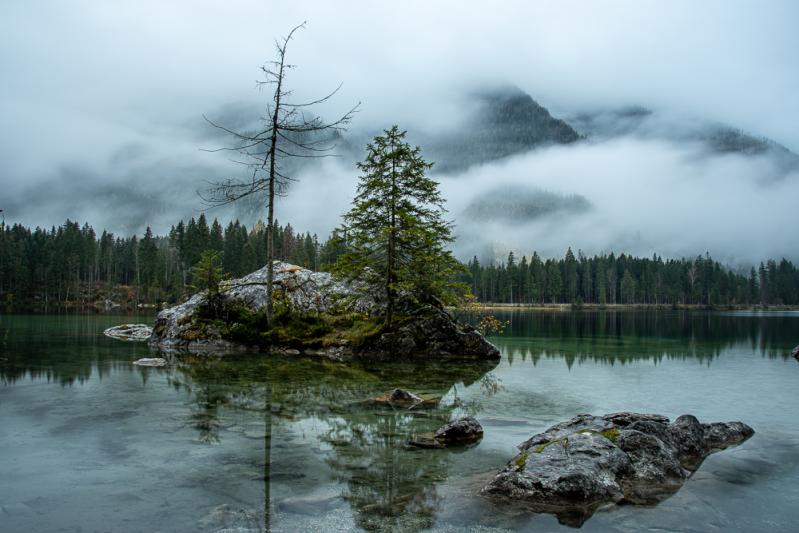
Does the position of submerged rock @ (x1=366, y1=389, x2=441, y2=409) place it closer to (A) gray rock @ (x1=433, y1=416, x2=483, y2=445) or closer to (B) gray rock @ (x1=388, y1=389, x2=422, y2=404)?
(B) gray rock @ (x1=388, y1=389, x2=422, y2=404)

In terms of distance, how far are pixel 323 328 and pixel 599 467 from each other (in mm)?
22042

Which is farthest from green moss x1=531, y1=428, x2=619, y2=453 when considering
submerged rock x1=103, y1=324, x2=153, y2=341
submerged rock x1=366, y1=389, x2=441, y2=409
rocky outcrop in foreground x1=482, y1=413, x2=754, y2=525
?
submerged rock x1=103, y1=324, x2=153, y2=341

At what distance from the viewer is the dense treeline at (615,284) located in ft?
543

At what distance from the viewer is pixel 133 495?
723cm

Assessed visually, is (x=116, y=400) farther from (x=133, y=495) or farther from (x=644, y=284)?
(x=644, y=284)

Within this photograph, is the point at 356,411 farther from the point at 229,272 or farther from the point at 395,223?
the point at 229,272

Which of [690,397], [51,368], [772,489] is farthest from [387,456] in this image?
[51,368]

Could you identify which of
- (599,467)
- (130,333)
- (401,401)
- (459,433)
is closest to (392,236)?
(401,401)

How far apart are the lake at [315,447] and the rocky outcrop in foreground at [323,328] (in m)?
5.50

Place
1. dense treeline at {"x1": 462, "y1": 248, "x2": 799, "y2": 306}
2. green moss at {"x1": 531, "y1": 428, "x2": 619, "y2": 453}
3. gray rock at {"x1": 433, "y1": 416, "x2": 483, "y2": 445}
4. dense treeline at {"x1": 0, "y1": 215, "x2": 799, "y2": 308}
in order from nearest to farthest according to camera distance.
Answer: green moss at {"x1": 531, "y1": 428, "x2": 619, "y2": 453}, gray rock at {"x1": 433, "y1": 416, "x2": 483, "y2": 445}, dense treeline at {"x1": 0, "y1": 215, "x2": 799, "y2": 308}, dense treeline at {"x1": 462, "y1": 248, "x2": 799, "y2": 306}

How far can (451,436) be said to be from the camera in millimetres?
10641

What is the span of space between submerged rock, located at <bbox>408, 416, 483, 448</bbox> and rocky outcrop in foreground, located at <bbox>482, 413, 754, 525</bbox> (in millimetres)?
1094

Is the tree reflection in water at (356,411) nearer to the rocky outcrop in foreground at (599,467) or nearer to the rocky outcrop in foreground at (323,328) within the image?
the rocky outcrop in foreground at (599,467)

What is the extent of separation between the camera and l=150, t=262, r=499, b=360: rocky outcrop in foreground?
1068 inches
